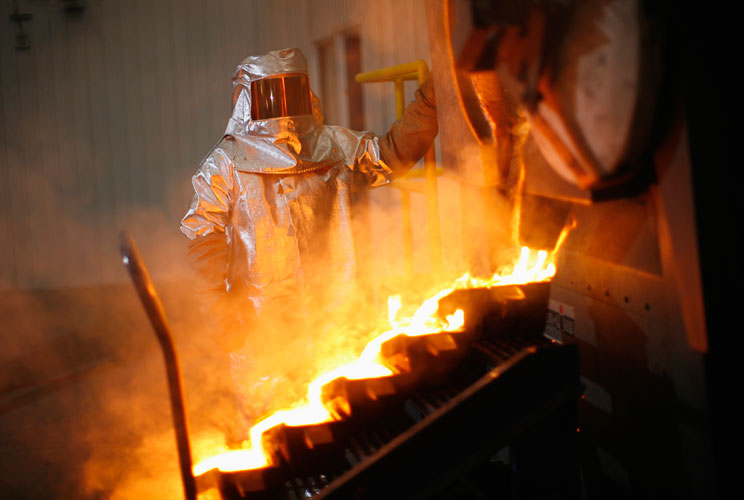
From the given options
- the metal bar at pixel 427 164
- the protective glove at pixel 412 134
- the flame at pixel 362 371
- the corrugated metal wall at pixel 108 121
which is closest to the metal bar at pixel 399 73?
the metal bar at pixel 427 164

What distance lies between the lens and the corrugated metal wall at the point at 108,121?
216 inches

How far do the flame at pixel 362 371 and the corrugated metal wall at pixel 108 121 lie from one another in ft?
15.4

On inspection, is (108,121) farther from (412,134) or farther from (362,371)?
(362,371)

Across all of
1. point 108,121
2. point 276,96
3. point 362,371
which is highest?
point 108,121

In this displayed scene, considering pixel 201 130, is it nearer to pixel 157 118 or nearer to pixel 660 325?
pixel 157 118

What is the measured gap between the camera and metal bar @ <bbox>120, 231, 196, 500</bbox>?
0.86m

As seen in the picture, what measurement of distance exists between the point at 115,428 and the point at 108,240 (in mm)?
3072

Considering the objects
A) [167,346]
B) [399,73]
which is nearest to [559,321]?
[167,346]

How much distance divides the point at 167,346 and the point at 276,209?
1.31 metres

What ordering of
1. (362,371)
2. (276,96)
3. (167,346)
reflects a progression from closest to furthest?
(167,346), (362,371), (276,96)

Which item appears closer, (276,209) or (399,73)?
(276,209)

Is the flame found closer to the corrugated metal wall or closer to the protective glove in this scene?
the protective glove

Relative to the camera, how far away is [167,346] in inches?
34.9

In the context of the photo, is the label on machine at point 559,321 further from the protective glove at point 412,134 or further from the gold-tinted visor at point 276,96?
the gold-tinted visor at point 276,96
